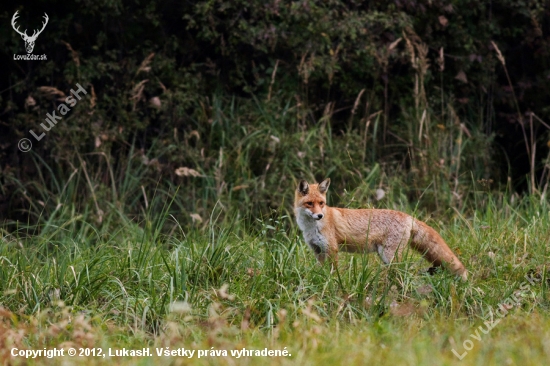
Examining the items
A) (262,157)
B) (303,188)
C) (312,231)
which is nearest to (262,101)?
(262,157)

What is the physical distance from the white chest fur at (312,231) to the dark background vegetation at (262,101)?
2043 millimetres

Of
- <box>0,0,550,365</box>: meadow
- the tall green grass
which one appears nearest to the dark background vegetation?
<box>0,0,550,365</box>: meadow

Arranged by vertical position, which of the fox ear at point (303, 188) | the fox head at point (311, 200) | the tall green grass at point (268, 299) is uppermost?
the fox ear at point (303, 188)

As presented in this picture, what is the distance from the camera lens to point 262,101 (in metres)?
10.1

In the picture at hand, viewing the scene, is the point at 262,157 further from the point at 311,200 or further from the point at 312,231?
the point at 312,231

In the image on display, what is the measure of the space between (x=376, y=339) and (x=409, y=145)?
16.7ft

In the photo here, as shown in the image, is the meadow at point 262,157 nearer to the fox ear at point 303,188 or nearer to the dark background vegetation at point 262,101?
the dark background vegetation at point 262,101

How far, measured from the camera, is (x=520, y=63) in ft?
37.1

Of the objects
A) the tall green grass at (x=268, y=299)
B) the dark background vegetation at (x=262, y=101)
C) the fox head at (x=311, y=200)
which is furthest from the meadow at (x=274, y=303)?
the dark background vegetation at (x=262, y=101)

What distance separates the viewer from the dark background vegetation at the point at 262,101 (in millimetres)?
9227

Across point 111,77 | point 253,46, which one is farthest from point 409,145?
point 111,77

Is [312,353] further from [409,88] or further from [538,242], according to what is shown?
[409,88]

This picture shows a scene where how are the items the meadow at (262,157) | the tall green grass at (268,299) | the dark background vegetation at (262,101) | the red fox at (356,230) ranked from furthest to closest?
1. the dark background vegetation at (262,101)
2. the red fox at (356,230)
3. the meadow at (262,157)
4. the tall green grass at (268,299)

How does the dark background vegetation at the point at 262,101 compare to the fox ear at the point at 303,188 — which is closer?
the fox ear at the point at 303,188
